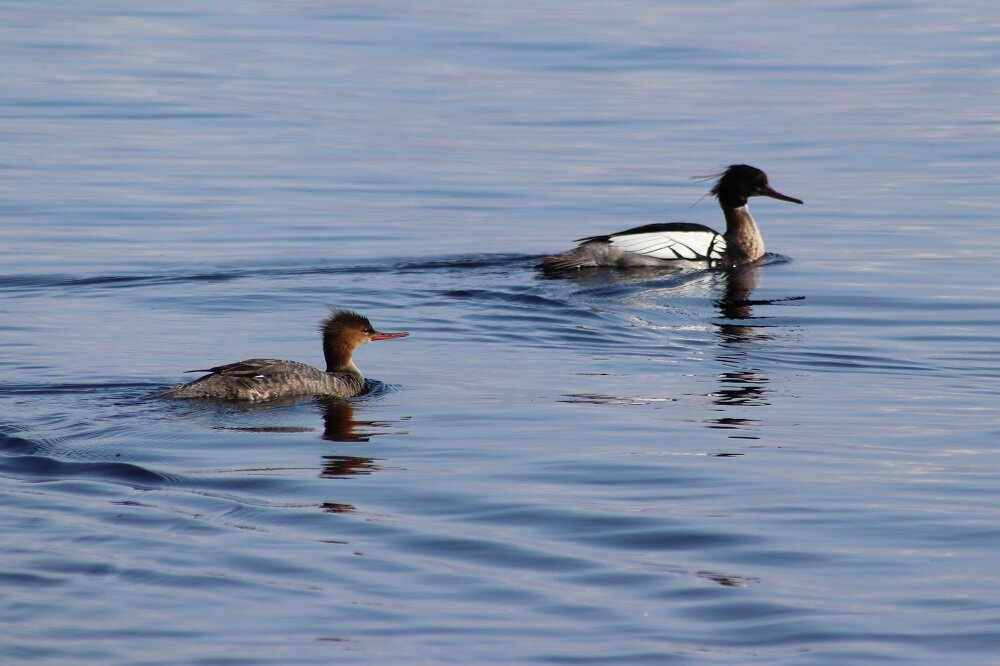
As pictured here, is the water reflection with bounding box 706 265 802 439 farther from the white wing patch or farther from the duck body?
the duck body

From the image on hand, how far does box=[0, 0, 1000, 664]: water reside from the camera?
6555 millimetres

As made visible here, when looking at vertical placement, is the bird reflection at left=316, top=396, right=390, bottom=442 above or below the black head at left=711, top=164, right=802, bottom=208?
below

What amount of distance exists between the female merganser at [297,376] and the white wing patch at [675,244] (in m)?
4.57

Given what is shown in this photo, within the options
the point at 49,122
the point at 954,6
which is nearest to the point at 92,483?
the point at 49,122

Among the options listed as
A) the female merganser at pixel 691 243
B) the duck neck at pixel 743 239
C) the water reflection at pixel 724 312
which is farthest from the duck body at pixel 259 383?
the duck neck at pixel 743 239

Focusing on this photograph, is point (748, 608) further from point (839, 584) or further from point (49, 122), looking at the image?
point (49, 122)

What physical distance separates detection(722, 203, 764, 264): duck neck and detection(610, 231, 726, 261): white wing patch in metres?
0.11

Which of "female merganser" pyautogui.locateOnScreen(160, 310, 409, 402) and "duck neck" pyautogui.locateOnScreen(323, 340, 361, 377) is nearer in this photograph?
"female merganser" pyautogui.locateOnScreen(160, 310, 409, 402)

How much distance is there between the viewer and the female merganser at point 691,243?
49.8ft

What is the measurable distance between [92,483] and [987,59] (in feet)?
79.7

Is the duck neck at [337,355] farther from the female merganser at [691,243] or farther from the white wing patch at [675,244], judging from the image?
the white wing patch at [675,244]

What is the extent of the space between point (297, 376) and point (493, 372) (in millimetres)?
1425

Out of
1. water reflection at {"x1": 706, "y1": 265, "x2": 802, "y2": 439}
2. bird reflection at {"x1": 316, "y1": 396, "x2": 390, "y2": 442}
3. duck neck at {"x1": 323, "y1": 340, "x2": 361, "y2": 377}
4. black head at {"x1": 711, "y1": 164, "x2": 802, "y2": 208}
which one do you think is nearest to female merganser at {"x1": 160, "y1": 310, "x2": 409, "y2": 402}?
duck neck at {"x1": 323, "y1": 340, "x2": 361, "y2": 377}

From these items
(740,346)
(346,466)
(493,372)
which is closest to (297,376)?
(493,372)
